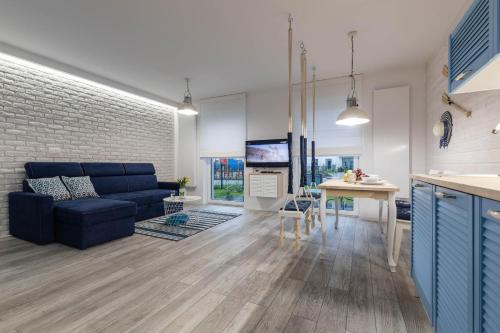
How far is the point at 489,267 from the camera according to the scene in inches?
29.6

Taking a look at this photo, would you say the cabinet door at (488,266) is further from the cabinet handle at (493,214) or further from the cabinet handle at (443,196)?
the cabinet handle at (443,196)

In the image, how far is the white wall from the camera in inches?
152

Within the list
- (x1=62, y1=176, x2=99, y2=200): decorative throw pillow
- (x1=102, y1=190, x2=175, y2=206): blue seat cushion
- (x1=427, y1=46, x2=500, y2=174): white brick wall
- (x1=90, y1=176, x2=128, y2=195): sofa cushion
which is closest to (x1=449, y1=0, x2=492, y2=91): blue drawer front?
(x1=427, y1=46, x2=500, y2=174): white brick wall

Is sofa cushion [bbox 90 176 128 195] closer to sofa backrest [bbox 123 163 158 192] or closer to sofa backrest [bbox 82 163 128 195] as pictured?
sofa backrest [bbox 82 163 128 195]

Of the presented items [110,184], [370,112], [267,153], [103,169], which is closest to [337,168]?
[370,112]

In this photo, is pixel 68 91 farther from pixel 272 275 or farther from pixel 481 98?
pixel 481 98

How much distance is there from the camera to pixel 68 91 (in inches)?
153

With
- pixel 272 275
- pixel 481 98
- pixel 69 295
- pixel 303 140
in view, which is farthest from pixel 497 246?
pixel 69 295

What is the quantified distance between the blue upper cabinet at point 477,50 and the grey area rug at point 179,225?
3.24 m

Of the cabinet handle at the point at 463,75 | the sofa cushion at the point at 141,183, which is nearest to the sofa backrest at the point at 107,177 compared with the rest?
the sofa cushion at the point at 141,183

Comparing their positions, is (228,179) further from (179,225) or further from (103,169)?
(103,169)

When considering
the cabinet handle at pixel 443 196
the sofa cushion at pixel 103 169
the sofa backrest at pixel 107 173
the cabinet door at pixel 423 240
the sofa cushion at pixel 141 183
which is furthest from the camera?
the sofa cushion at pixel 141 183

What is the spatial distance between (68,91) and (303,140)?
4.05 metres

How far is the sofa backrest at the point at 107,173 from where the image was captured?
3385 mm
